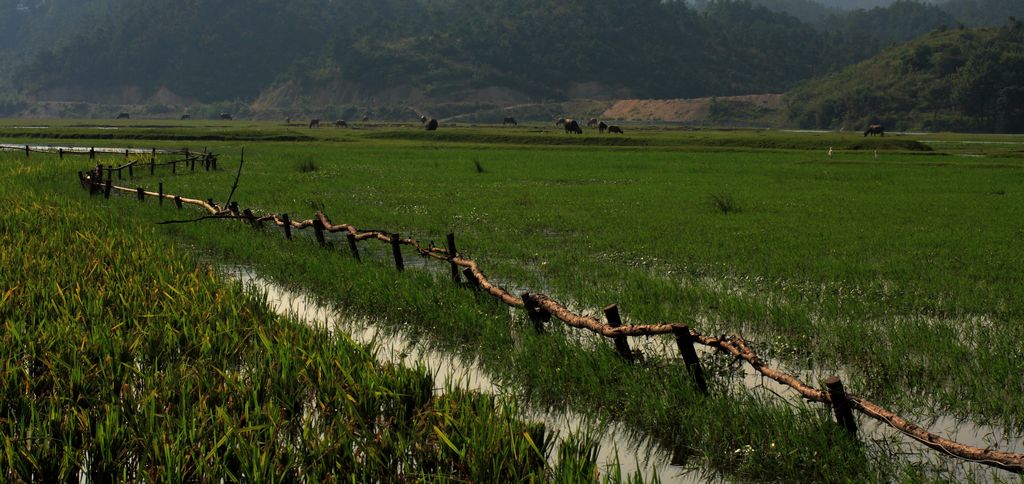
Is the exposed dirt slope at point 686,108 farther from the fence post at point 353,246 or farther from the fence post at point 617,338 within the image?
the fence post at point 617,338

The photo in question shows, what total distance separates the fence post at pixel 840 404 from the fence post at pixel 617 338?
1892 millimetres

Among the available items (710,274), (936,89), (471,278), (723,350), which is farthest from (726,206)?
(936,89)

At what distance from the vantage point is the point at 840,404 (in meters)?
5.22

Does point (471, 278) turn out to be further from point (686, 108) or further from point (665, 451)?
point (686, 108)

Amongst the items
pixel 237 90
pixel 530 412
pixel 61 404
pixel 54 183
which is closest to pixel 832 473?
pixel 530 412

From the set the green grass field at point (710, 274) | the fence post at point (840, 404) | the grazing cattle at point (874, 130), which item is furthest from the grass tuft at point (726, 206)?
the grazing cattle at point (874, 130)

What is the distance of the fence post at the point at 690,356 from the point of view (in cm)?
611

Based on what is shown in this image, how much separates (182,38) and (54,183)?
6195 inches

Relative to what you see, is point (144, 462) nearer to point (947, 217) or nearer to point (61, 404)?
point (61, 404)

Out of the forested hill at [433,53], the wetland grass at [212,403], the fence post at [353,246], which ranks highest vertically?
the forested hill at [433,53]

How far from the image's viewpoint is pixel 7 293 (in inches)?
312

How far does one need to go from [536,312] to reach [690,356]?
6.58 ft

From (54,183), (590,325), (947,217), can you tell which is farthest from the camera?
(54,183)

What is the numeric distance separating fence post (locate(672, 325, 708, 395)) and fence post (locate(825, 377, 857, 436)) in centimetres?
111
